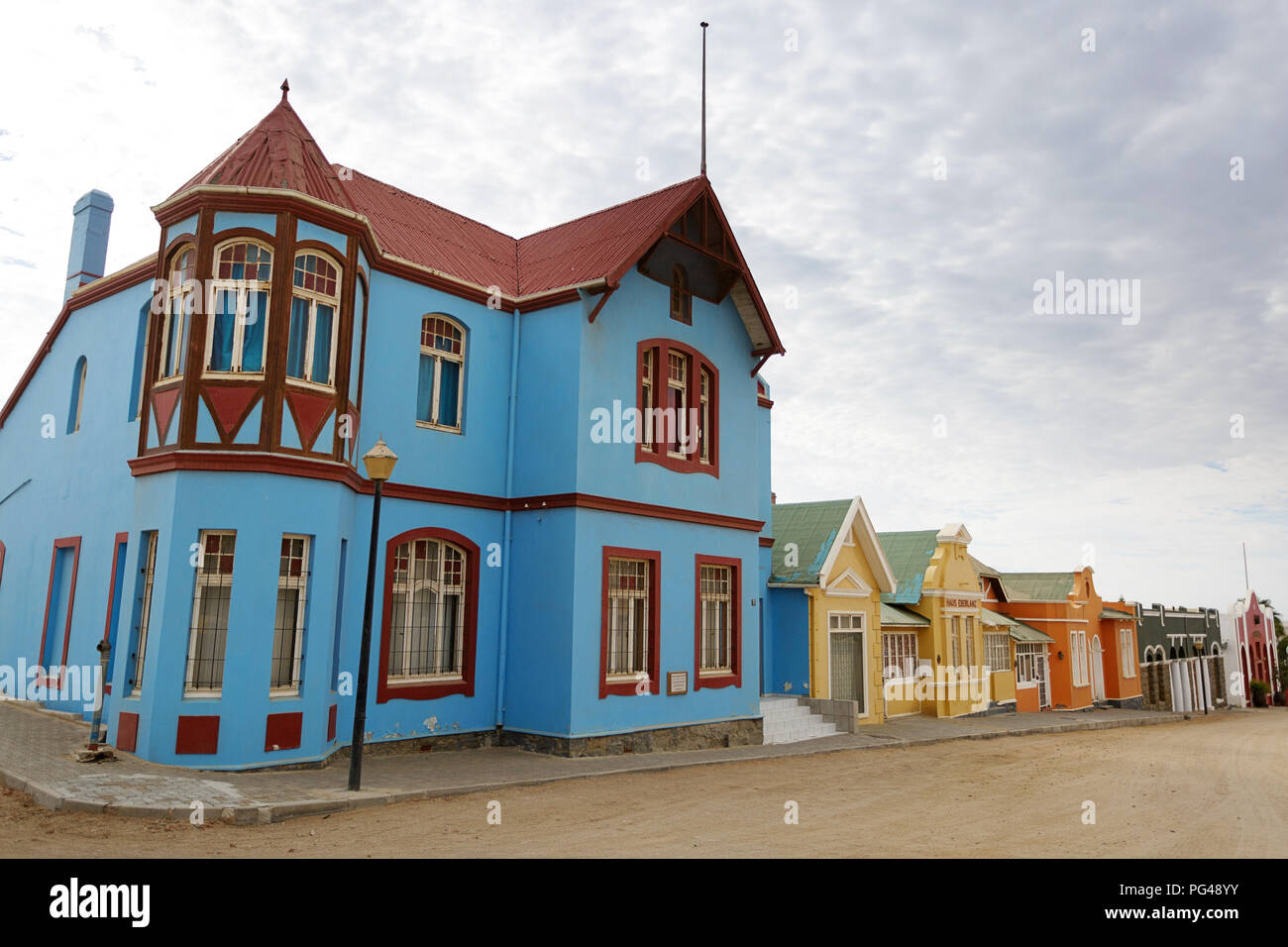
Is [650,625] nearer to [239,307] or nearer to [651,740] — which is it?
[651,740]

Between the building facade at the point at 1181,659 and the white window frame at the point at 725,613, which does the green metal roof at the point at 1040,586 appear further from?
the white window frame at the point at 725,613

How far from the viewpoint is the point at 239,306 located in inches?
444

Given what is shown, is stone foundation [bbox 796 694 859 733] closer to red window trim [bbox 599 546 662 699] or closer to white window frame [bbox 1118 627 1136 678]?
red window trim [bbox 599 546 662 699]

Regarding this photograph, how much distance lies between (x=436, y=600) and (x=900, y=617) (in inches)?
630

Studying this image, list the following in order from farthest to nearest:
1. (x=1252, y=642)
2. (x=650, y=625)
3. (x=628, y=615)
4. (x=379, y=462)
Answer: (x=1252, y=642) → (x=650, y=625) → (x=628, y=615) → (x=379, y=462)

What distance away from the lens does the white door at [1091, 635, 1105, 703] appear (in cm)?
3838

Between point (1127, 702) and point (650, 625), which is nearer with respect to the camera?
point (650, 625)

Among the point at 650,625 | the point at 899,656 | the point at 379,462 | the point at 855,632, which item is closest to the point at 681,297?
the point at 650,625

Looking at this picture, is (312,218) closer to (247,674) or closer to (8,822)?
(247,674)

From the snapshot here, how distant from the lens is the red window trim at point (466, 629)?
12.7 m

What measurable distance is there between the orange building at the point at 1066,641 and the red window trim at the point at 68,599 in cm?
2911

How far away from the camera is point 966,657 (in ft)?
89.9

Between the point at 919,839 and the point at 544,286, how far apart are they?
1073cm

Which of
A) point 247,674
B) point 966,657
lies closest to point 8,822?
point 247,674
